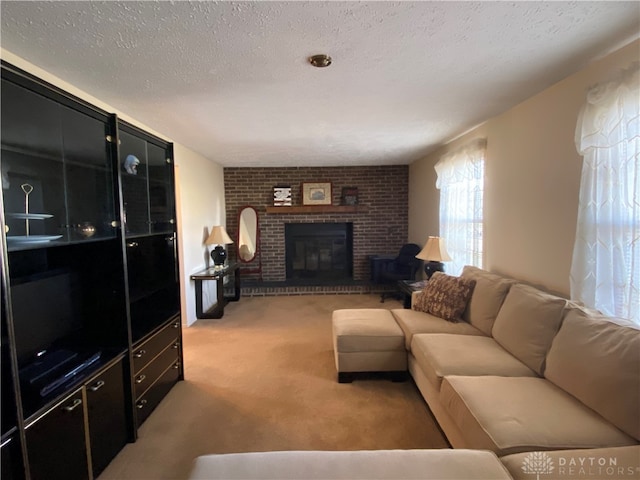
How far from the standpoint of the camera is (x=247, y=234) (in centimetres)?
563

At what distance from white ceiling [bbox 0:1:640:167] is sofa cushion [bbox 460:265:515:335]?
1.41m

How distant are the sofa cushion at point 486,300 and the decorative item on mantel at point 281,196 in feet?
11.7

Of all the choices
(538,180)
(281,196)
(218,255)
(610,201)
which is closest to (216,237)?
(218,255)

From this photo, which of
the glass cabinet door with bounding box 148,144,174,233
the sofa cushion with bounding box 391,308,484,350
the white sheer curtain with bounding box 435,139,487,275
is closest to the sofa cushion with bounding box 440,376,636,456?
the sofa cushion with bounding box 391,308,484,350

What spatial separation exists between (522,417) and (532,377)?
1.60ft

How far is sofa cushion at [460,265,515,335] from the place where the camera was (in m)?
2.41

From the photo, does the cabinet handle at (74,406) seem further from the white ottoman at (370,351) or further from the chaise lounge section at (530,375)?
the chaise lounge section at (530,375)

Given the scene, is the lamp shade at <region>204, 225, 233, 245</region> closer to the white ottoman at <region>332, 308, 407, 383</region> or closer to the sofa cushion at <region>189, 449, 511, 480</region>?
the white ottoman at <region>332, 308, 407, 383</region>

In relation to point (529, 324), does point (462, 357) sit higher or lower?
lower

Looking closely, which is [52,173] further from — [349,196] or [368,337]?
[349,196]

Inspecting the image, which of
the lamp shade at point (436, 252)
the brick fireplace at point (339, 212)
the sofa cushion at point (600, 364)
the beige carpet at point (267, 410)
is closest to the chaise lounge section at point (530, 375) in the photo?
the sofa cushion at point (600, 364)

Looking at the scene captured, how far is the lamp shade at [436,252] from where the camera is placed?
3451mm

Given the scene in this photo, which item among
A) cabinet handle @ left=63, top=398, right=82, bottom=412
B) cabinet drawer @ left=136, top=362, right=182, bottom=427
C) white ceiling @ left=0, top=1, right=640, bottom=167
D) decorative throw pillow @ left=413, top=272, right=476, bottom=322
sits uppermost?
white ceiling @ left=0, top=1, right=640, bottom=167

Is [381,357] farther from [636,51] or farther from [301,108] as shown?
[636,51]
